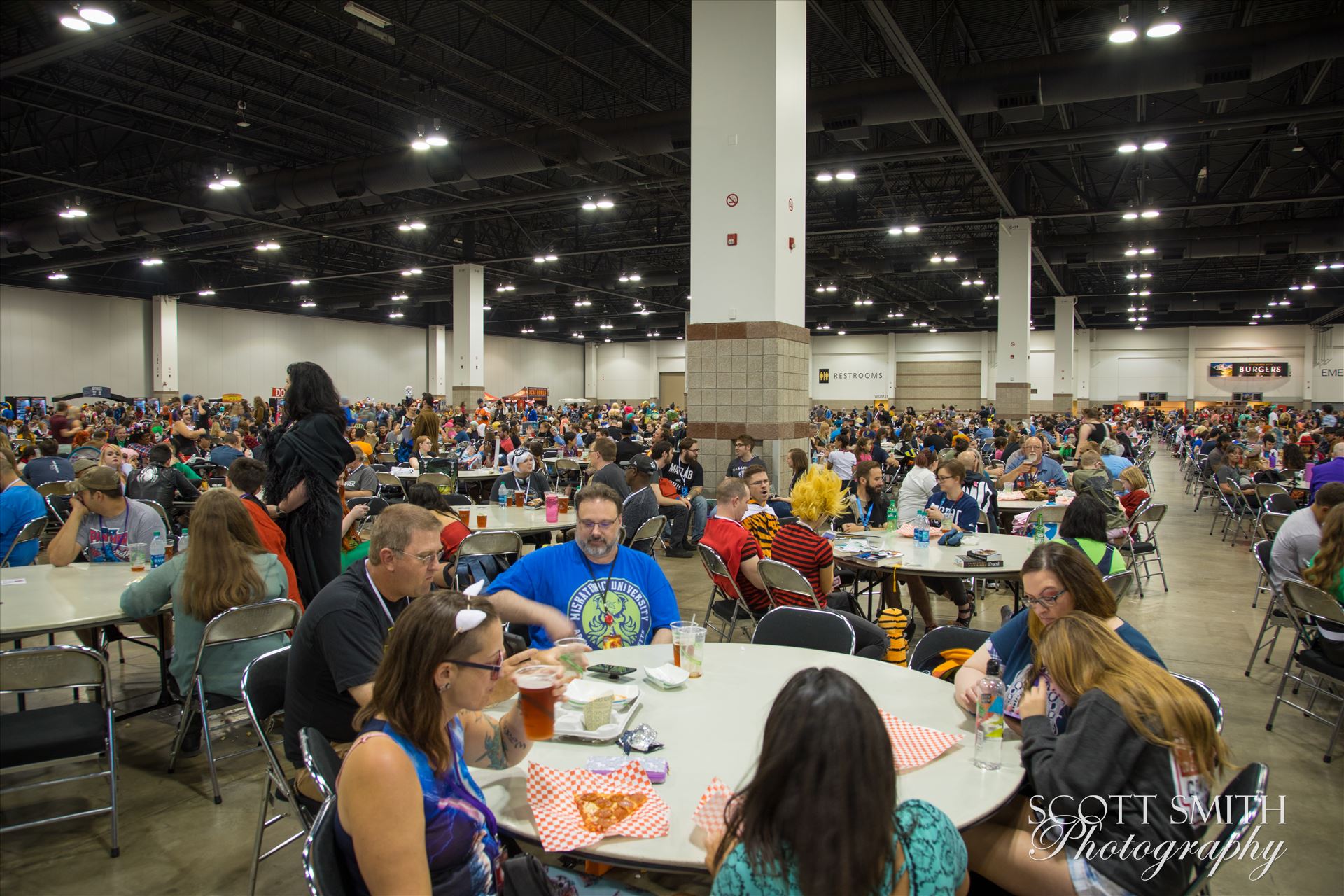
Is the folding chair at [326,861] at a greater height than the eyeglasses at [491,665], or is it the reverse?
the eyeglasses at [491,665]

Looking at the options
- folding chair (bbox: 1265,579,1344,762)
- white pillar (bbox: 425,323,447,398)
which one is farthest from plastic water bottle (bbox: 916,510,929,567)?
white pillar (bbox: 425,323,447,398)

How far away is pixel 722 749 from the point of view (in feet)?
7.11

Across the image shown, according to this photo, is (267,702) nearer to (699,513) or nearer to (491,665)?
(491,665)

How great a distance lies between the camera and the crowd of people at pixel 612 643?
131cm

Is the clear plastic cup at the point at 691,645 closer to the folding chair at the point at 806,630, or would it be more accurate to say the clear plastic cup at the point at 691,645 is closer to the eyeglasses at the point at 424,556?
the folding chair at the point at 806,630

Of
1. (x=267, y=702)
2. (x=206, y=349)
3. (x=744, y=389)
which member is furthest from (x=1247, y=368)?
(x=206, y=349)

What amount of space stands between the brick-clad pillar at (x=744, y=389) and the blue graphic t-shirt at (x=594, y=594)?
511 cm

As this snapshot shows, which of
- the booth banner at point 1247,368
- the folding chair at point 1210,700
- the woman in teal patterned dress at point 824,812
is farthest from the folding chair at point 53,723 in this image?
the booth banner at point 1247,368

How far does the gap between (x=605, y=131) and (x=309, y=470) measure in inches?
372

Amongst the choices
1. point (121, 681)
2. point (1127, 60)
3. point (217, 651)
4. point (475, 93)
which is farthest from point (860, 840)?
point (475, 93)

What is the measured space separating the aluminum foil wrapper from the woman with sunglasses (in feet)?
1.45

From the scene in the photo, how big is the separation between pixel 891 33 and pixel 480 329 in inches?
632

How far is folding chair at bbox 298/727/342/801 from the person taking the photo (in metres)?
1.80

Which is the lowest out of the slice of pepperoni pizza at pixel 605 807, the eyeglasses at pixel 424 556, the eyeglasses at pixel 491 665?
the slice of pepperoni pizza at pixel 605 807
